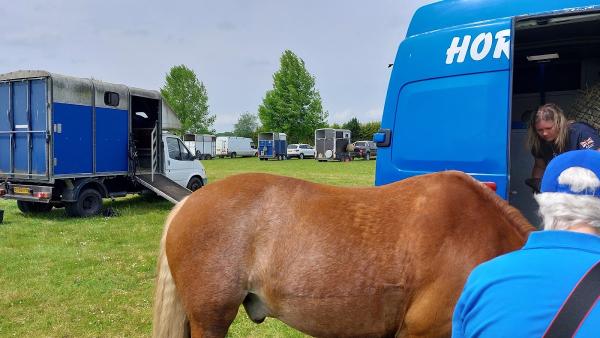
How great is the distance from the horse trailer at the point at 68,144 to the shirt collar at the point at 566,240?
36.7ft

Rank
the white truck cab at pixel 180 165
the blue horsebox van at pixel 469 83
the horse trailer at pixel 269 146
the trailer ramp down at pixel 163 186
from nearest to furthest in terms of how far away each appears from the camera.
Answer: the blue horsebox van at pixel 469 83, the trailer ramp down at pixel 163 186, the white truck cab at pixel 180 165, the horse trailer at pixel 269 146

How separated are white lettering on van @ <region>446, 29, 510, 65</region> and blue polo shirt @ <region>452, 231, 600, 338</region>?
2.54 meters

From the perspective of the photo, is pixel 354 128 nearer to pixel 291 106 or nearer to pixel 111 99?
pixel 291 106

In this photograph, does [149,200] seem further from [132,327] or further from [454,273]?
[454,273]

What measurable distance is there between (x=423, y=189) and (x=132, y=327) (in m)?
3.53

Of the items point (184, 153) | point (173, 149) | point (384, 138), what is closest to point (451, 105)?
point (384, 138)

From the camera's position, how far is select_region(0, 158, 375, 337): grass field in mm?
4711

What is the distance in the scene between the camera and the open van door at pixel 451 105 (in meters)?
3.37

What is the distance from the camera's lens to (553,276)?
43.2 inches

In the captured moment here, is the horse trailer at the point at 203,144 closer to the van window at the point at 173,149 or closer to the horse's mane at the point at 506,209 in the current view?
the van window at the point at 173,149

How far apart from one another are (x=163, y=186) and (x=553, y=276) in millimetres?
12088

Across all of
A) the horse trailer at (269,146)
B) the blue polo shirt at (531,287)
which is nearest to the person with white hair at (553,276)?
the blue polo shirt at (531,287)

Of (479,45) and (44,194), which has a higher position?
(479,45)

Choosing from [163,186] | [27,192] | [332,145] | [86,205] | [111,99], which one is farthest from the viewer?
[332,145]
